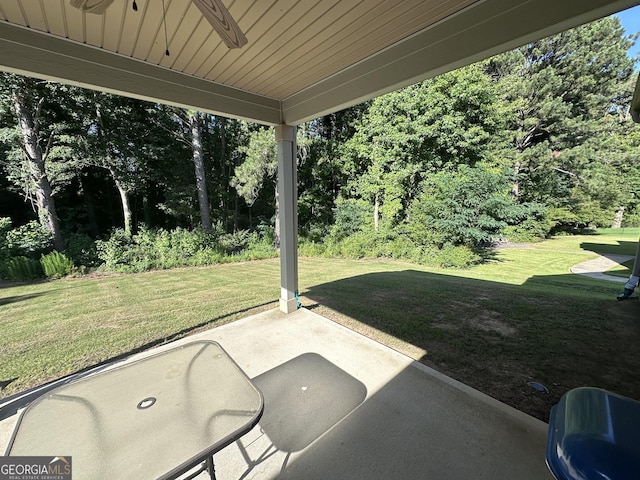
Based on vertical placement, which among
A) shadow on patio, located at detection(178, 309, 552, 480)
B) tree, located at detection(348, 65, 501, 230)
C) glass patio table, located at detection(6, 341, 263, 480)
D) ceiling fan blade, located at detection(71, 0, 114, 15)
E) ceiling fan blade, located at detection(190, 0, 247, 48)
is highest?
tree, located at detection(348, 65, 501, 230)

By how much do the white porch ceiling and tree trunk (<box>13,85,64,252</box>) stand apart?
6792 millimetres

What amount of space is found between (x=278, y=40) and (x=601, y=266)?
383 inches

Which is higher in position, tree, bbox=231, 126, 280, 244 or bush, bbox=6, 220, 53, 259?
tree, bbox=231, 126, 280, 244

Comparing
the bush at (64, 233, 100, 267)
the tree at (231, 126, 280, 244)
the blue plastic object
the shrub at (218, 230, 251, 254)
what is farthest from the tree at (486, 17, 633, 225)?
the bush at (64, 233, 100, 267)

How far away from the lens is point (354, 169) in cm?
1062

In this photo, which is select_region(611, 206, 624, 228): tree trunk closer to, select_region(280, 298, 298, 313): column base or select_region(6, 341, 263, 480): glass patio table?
select_region(280, 298, 298, 313): column base

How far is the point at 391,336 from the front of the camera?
112 inches

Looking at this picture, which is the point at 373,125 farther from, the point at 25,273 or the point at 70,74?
the point at 25,273

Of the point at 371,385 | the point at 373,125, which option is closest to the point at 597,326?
the point at 371,385

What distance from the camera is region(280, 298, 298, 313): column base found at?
3.36 m

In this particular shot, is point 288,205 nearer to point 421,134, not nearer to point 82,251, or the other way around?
point 82,251

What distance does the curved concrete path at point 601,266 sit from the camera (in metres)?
5.83

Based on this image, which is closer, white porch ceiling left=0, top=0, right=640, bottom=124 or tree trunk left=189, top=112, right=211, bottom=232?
white porch ceiling left=0, top=0, right=640, bottom=124

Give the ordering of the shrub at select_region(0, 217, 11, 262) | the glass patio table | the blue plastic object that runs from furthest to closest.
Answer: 1. the shrub at select_region(0, 217, 11, 262)
2. the glass patio table
3. the blue plastic object
